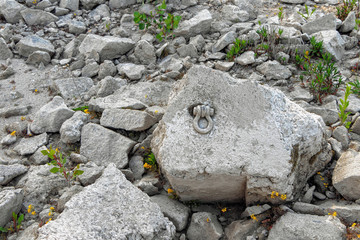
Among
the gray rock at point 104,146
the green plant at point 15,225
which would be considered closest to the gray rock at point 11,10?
the gray rock at point 104,146

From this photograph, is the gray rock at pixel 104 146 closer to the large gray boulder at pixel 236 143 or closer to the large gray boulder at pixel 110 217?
the large gray boulder at pixel 236 143

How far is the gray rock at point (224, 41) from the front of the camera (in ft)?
21.8

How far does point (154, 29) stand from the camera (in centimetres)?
752

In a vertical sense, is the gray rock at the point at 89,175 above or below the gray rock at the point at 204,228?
above

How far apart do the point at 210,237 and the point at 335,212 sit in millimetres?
1392

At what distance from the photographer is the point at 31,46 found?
7156 millimetres

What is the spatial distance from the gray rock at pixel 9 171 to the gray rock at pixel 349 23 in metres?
6.43

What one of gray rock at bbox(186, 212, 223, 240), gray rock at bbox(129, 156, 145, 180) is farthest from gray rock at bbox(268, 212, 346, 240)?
gray rock at bbox(129, 156, 145, 180)

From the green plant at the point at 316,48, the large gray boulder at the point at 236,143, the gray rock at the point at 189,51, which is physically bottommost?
the gray rock at the point at 189,51

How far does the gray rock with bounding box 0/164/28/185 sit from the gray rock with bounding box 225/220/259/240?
2.78m

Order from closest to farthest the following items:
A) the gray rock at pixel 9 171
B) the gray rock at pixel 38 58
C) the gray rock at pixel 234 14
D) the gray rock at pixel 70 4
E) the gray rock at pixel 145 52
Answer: the gray rock at pixel 9 171
the gray rock at pixel 145 52
the gray rock at pixel 38 58
the gray rock at pixel 234 14
the gray rock at pixel 70 4

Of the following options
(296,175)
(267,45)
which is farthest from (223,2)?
(296,175)

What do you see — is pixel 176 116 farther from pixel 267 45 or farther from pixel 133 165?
pixel 267 45

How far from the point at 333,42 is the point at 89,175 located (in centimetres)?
494
